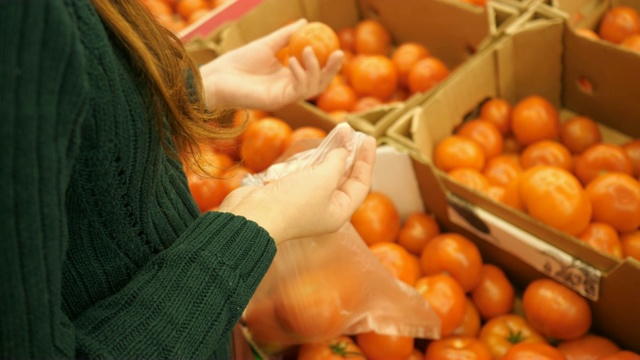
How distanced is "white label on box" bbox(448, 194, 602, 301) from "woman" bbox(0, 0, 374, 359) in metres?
0.38

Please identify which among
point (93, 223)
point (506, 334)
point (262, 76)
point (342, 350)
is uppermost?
point (93, 223)

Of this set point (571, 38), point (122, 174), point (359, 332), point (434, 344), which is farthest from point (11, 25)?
point (571, 38)

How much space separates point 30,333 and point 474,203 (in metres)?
0.91

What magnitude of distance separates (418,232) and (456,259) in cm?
14

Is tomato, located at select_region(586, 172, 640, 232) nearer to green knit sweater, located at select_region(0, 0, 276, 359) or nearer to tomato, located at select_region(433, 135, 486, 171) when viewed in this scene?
tomato, located at select_region(433, 135, 486, 171)

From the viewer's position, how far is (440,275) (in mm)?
1261

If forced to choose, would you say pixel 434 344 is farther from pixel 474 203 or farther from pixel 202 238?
pixel 202 238

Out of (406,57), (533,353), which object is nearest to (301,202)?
(533,353)

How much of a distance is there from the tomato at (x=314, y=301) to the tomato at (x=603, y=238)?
1.69ft

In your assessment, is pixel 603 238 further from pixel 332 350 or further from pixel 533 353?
pixel 332 350

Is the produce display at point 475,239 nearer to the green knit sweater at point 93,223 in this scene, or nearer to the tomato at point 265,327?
the tomato at point 265,327

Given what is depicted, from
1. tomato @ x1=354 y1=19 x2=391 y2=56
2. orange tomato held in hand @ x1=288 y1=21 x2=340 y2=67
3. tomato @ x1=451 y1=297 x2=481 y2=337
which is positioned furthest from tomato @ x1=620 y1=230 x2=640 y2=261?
tomato @ x1=354 y1=19 x2=391 y2=56

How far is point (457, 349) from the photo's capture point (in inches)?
45.0

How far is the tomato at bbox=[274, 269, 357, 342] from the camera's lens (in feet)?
3.58
